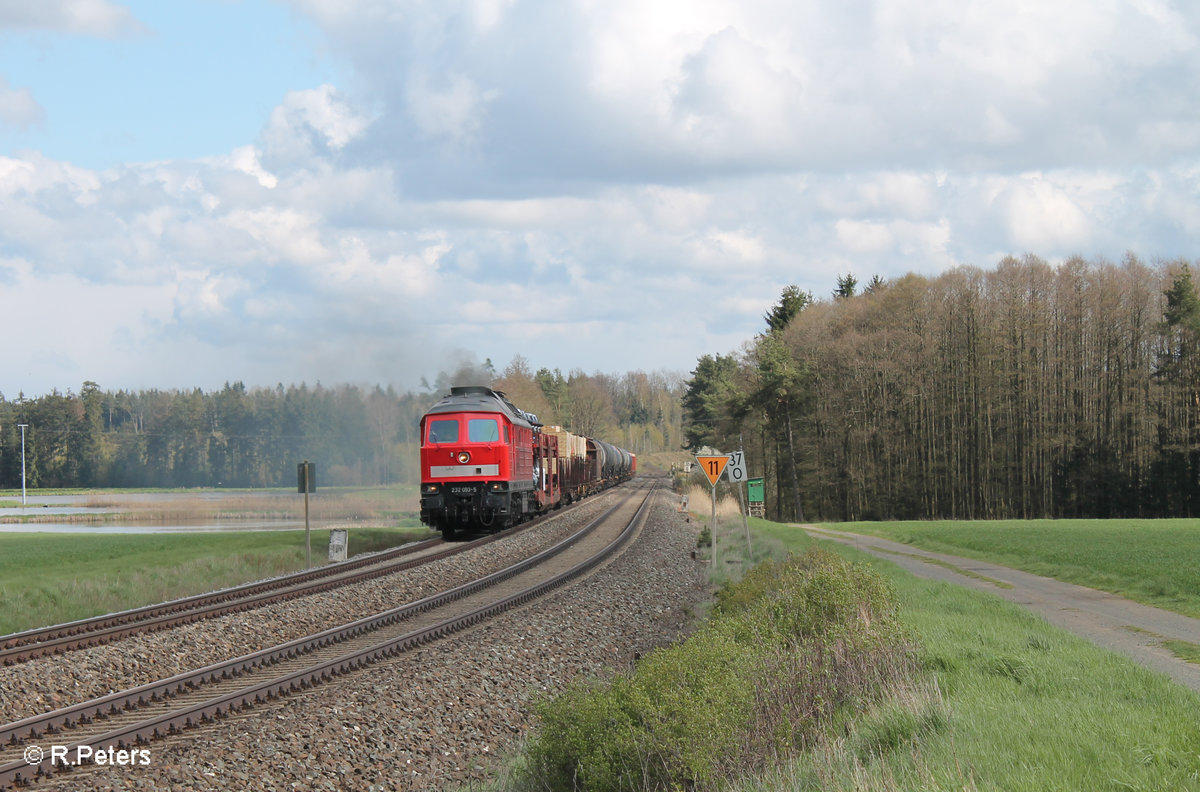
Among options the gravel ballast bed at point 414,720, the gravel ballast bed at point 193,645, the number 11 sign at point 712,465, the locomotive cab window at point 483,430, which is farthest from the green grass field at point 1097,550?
the locomotive cab window at point 483,430

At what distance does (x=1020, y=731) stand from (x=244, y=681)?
9.00 m

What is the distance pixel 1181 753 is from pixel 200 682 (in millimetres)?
10279

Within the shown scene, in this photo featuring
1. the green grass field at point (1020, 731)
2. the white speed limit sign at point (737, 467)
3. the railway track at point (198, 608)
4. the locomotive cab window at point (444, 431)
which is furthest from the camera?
the locomotive cab window at point (444, 431)

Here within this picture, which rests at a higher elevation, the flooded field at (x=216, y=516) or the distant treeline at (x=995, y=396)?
the distant treeline at (x=995, y=396)

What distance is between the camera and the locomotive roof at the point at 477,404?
95.9 ft

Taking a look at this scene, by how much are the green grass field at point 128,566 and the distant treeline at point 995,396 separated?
35.0 m

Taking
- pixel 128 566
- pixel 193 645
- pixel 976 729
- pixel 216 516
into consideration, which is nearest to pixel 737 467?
pixel 193 645

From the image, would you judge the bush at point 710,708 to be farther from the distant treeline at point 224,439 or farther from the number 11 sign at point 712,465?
the distant treeline at point 224,439

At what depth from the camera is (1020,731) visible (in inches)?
258

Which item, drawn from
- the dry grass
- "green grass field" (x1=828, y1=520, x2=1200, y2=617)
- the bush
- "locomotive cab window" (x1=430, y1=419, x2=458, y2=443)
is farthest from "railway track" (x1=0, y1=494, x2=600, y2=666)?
the dry grass

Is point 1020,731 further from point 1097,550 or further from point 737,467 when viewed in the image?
point 1097,550

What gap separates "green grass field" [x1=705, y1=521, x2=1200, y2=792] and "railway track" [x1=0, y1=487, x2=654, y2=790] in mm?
6142

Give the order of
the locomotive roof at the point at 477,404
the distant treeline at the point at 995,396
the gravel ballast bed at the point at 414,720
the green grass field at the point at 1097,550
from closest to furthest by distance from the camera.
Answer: the gravel ballast bed at the point at 414,720
the green grass field at the point at 1097,550
the locomotive roof at the point at 477,404
the distant treeline at the point at 995,396

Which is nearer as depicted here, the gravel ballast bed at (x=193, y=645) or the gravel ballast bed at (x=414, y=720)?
the gravel ballast bed at (x=414, y=720)
